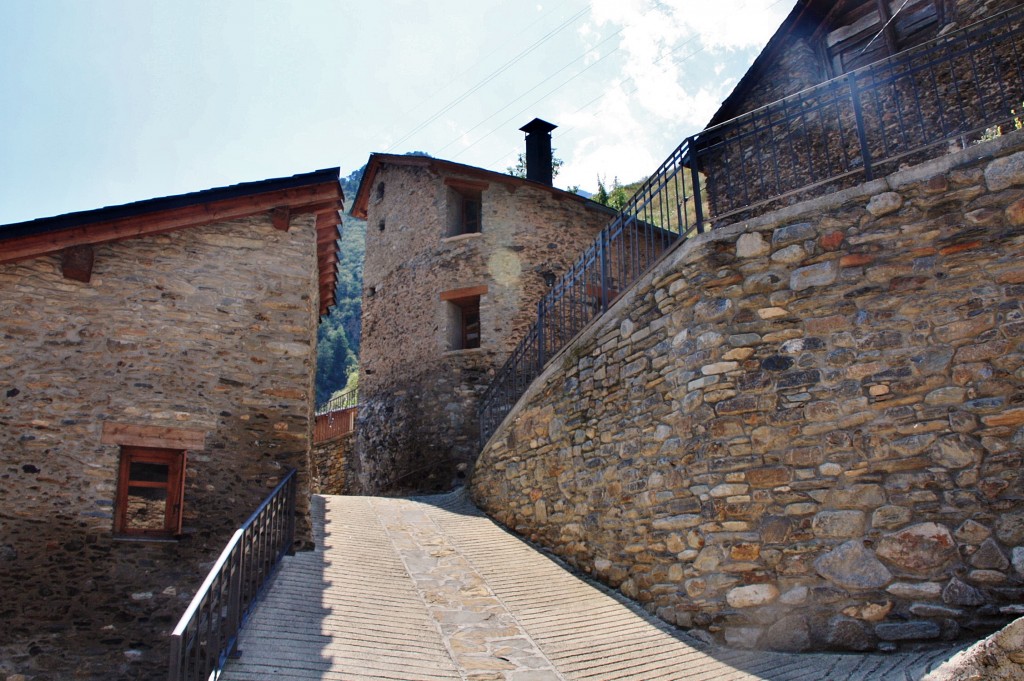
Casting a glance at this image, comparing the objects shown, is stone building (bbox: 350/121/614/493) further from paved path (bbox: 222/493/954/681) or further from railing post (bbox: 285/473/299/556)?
railing post (bbox: 285/473/299/556)

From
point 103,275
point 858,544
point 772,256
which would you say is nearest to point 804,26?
point 772,256

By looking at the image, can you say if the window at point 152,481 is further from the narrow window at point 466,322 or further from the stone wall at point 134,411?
the narrow window at point 466,322

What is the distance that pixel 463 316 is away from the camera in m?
14.3

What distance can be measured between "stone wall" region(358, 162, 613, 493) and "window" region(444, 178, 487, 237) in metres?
0.13

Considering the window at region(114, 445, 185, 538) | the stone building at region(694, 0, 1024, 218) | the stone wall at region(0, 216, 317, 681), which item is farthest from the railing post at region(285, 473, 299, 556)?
the stone building at region(694, 0, 1024, 218)

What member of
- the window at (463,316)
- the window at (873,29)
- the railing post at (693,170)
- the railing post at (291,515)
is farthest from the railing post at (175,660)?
the window at (873,29)

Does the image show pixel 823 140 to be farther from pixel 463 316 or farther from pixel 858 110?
pixel 463 316

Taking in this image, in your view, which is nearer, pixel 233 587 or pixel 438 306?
pixel 233 587

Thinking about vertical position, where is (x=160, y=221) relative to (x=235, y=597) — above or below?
above

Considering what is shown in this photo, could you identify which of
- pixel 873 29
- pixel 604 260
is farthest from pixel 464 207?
pixel 873 29

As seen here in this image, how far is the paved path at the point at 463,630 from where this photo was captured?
4633mm

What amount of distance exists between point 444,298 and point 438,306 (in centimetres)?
21

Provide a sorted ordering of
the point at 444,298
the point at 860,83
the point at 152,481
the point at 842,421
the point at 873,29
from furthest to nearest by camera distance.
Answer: the point at 444,298
the point at 873,29
the point at 860,83
the point at 152,481
the point at 842,421

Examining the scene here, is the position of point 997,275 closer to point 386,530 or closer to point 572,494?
point 572,494
